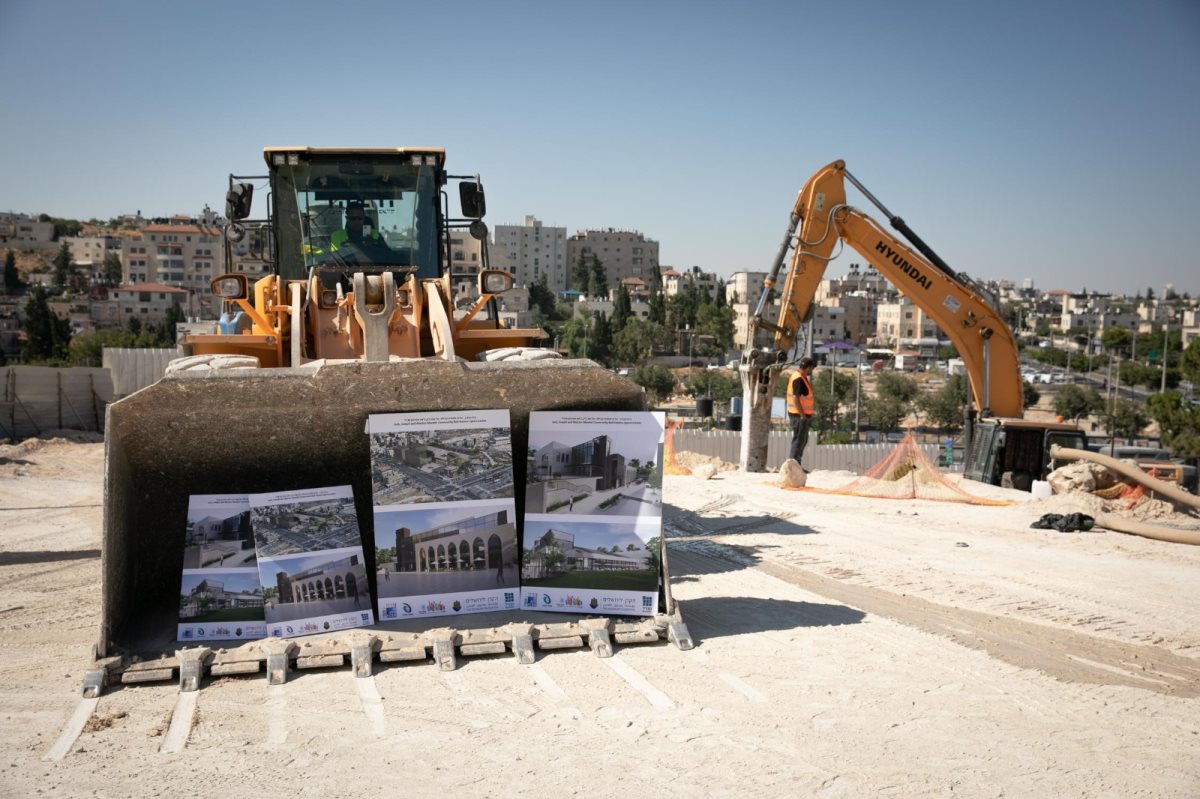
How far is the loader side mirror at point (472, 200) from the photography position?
902 centimetres

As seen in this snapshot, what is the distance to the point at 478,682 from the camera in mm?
5387

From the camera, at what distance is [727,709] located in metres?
5.01

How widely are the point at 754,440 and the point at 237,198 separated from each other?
1047 centimetres

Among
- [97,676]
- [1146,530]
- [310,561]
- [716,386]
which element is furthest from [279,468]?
[716,386]

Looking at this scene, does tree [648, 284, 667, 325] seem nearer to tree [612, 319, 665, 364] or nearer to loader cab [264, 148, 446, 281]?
tree [612, 319, 665, 364]

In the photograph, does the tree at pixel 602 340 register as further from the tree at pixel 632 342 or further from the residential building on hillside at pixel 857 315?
the residential building on hillside at pixel 857 315

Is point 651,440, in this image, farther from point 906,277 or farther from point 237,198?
point 906,277

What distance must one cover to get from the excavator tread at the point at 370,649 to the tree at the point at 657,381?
2431 inches

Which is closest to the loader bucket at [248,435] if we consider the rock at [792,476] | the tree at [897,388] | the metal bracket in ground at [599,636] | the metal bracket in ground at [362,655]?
the metal bracket in ground at [362,655]

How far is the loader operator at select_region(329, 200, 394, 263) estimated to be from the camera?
341 inches

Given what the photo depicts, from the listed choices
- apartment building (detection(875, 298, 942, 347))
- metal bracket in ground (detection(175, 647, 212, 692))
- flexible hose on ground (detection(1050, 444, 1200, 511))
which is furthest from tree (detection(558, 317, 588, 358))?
metal bracket in ground (detection(175, 647, 212, 692))

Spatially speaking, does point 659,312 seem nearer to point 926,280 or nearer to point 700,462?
point 700,462

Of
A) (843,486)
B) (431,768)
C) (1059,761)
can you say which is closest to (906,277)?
(843,486)

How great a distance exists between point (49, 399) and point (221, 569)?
19836mm
